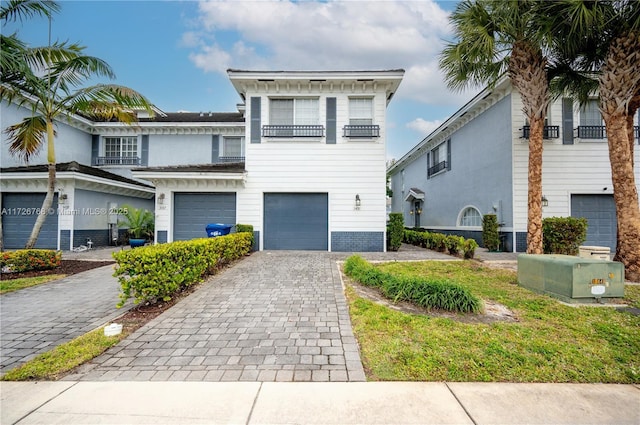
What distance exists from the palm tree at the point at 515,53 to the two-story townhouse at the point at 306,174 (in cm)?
376

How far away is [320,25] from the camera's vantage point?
32.0 feet

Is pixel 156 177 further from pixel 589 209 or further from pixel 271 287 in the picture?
pixel 589 209

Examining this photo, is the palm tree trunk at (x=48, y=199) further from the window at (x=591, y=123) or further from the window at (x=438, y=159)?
the window at (x=591, y=123)

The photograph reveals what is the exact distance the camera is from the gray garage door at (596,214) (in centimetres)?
1145

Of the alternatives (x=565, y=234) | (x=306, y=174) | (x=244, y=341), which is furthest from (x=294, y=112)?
(x=565, y=234)

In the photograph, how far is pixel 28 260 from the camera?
7.64 metres

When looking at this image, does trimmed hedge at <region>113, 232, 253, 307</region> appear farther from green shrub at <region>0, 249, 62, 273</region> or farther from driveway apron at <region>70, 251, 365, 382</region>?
green shrub at <region>0, 249, 62, 273</region>

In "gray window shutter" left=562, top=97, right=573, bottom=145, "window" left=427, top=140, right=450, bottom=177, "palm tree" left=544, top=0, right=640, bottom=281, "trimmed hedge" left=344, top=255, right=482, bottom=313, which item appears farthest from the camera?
"window" left=427, top=140, right=450, bottom=177

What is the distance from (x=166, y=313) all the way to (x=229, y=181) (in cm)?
770

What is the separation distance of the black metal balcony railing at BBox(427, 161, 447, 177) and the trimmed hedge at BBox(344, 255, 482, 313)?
13143 mm

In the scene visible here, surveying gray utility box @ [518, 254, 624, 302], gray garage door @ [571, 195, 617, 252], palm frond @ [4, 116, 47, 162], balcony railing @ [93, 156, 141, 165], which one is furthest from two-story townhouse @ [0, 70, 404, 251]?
gray garage door @ [571, 195, 617, 252]

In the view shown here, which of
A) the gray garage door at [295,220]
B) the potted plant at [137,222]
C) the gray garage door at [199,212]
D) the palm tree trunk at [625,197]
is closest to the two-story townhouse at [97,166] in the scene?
the gray garage door at [199,212]

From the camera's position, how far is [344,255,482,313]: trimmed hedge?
14.9 feet

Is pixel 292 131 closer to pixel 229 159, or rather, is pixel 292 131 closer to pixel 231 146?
pixel 229 159
